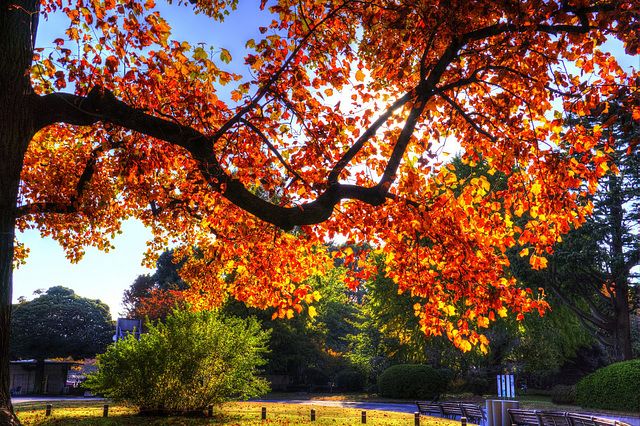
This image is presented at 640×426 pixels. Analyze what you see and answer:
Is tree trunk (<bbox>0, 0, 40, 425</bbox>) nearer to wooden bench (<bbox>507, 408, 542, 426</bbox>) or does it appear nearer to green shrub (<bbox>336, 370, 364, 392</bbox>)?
wooden bench (<bbox>507, 408, 542, 426</bbox>)

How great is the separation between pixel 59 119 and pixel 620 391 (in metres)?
22.3

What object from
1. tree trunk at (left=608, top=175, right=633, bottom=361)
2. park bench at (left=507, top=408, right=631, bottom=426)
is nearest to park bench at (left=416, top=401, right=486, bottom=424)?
park bench at (left=507, top=408, right=631, bottom=426)

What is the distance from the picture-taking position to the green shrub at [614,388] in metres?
17.6

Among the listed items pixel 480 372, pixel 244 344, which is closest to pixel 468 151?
pixel 244 344

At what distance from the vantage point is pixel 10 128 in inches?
240

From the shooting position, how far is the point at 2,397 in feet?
17.9

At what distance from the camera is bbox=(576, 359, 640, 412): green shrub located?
17.6 m

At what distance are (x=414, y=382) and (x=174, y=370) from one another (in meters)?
17.2

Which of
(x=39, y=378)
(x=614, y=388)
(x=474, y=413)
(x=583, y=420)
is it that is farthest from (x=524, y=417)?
(x=39, y=378)

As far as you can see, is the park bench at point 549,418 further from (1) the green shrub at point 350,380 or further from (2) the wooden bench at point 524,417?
(1) the green shrub at point 350,380

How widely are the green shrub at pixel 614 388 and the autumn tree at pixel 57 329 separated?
129ft

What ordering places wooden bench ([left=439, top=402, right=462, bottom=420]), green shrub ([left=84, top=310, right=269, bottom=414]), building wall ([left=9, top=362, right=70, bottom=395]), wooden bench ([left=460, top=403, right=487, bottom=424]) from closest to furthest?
green shrub ([left=84, top=310, right=269, bottom=414]), wooden bench ([left=460, top=403, right=487, bottom=424]), wooden bench ([left=439, top=402, right=462, bottom=420]), building wall ([left=9, top=362, right=70, bottom=395])

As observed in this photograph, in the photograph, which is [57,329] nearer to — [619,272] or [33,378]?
[33,378]

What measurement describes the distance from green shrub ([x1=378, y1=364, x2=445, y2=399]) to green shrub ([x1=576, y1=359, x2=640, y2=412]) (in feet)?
27.9
